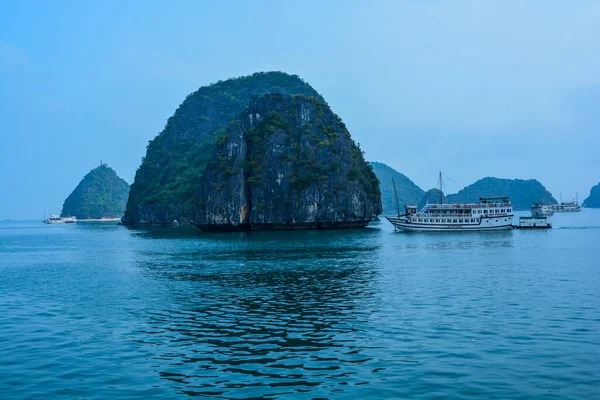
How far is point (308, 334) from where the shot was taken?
20.3 meters

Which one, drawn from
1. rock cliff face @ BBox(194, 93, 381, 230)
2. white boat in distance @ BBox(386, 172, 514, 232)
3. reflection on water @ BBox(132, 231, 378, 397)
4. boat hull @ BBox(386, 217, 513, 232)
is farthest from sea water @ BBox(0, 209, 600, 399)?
rock cliff face @ BBox(194, 93, 381, 230)

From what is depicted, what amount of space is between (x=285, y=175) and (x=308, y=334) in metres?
107

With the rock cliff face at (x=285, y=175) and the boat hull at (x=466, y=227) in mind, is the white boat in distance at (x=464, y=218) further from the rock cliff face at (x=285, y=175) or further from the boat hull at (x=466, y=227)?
the rock cliff face at (x=285, y=175)

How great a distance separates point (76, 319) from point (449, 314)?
61.3ft

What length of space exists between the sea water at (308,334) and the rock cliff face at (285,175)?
7962 centimetres

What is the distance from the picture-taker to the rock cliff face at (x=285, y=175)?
122 metres

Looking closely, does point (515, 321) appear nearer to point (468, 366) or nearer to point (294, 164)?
point (468, 366)

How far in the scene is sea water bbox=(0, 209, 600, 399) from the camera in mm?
14359

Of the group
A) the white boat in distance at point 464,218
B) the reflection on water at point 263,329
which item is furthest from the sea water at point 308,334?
the white boat in distance at point 464,218

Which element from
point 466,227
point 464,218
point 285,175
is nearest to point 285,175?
point 285,175

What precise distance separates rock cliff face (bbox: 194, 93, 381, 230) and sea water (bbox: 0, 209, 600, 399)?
261 feet

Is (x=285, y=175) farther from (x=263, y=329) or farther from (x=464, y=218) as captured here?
(x=263, y=329)

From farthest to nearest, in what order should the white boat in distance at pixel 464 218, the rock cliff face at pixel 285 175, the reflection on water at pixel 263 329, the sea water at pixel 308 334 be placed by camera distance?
the rock cliff face at pixel 285 175
the white boat in distance at pixel 464 218
the reflection on water at pixel 263 329
the sea water at pixel 308 334

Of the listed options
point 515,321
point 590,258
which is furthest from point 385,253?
point 515,321
